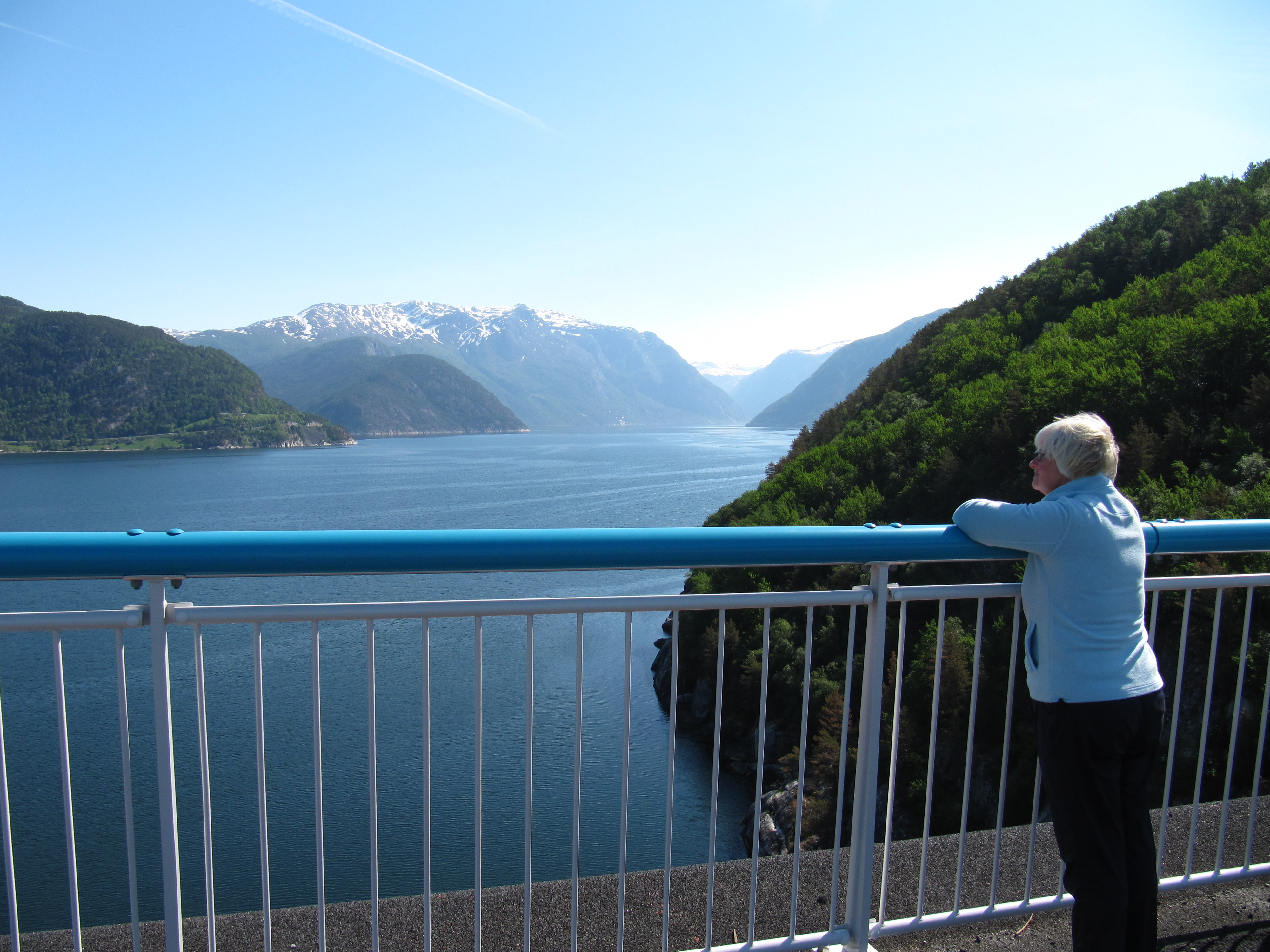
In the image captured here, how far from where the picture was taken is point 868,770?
2.06 m

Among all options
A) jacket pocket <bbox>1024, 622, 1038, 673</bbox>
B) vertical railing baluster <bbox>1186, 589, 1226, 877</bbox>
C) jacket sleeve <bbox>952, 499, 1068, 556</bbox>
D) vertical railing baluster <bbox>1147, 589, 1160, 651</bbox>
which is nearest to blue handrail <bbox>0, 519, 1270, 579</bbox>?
jacket sleeve <bbox>952, 499, 1068, 556</bbox>

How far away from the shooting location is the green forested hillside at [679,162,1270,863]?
703 inches

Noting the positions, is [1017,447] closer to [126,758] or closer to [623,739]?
[623,739]

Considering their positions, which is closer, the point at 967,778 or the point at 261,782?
the point at 261,782

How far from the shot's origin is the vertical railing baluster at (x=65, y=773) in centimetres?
168

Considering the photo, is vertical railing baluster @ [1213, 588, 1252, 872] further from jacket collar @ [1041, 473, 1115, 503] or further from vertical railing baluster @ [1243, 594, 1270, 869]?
jacket collar @ [1041, 473, 1115, 503]

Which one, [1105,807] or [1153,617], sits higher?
[1153,617]

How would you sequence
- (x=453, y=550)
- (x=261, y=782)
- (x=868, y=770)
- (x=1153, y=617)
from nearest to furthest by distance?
(x=453, y=550) < (x=261, y=782) < (x=868, y=770) < (x=1153, y=617)

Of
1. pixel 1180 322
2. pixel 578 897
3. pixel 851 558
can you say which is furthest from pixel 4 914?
pixel 1180 322

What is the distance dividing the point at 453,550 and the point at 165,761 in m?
0.76

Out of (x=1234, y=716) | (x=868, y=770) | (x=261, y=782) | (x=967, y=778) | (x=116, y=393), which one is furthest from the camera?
(x=116, y=393)

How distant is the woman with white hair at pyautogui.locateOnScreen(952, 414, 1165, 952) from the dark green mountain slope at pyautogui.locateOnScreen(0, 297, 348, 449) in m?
126

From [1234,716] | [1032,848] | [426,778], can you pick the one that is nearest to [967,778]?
[1032,848]

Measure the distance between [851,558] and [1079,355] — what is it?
29.9 m
